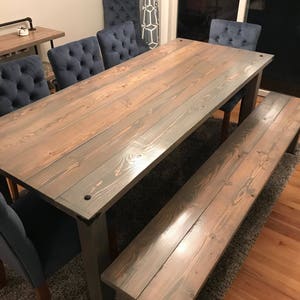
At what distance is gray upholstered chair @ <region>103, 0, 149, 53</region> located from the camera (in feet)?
12.2

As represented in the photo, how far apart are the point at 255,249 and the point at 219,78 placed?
1.05 metres

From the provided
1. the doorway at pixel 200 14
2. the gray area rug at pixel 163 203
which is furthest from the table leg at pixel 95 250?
the doorway at pixel 200 14

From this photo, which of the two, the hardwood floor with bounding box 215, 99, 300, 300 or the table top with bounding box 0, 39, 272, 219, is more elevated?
the table top with bounding box 0, 39, 272, 219

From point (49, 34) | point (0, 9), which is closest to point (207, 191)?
point (49, 34)

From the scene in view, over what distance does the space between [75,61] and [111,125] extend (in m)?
0.93

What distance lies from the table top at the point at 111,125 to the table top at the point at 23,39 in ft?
4.05

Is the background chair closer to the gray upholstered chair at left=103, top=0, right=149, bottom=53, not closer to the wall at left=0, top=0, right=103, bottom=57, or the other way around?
the wall at left=0, top=0, right=103, bottom=57

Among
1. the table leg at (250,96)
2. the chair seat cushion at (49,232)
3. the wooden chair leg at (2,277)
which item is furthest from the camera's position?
the table leg at (250,96)

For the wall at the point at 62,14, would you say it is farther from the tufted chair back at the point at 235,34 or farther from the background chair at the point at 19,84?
the tufted chair back at the point at 235,34

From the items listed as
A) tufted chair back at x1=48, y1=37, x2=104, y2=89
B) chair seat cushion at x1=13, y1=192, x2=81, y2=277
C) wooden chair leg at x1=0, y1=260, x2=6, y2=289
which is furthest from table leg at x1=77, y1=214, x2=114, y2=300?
tufted chair back at x1=48, y1=37, x2=104, y2=89

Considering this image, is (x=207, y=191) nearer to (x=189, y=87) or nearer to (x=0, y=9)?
(x=189, y=87)

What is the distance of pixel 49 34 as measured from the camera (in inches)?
126

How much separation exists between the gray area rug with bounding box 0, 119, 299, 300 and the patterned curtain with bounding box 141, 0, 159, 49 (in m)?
1.45

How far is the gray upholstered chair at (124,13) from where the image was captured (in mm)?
3721
